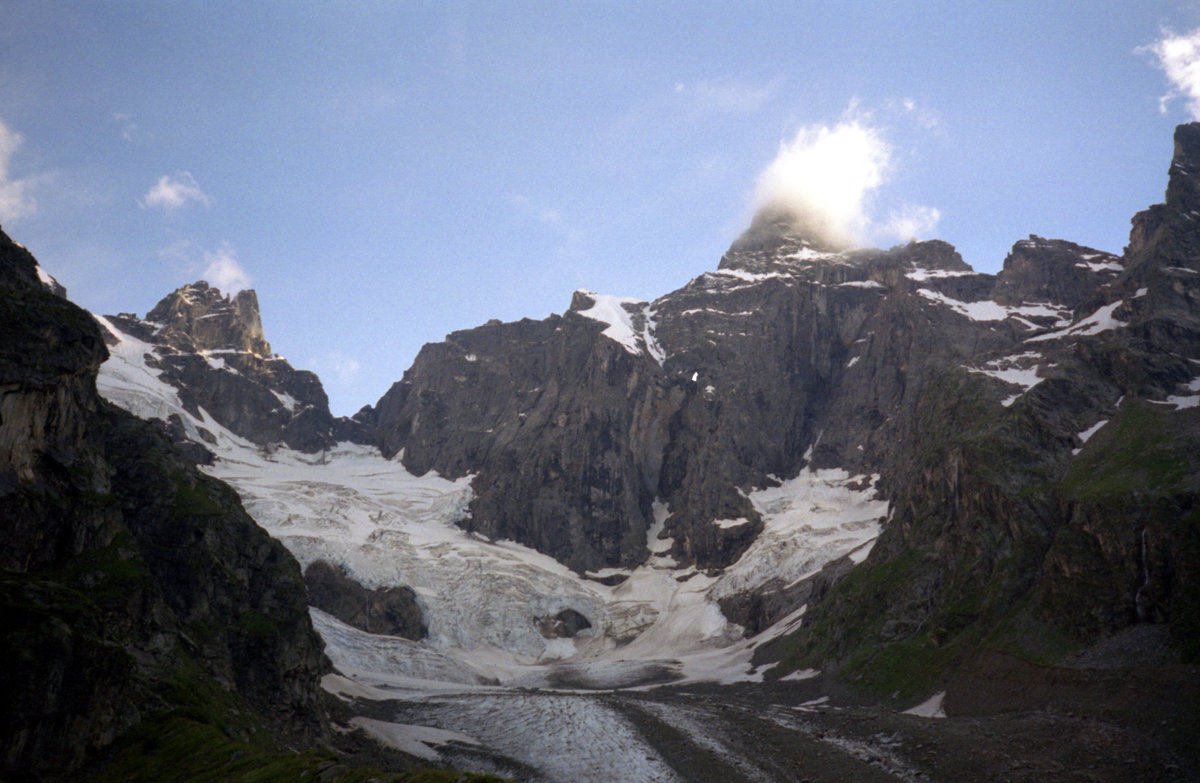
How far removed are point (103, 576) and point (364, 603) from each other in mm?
131311

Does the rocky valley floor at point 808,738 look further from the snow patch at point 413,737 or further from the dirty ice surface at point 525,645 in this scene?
the dirty ice surface at point 525,645

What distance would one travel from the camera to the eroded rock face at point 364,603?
172250mm

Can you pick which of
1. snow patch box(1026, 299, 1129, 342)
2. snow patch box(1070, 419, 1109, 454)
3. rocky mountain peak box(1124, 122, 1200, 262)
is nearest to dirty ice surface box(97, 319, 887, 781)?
snow patch box(1070, 419, 1109, 454)

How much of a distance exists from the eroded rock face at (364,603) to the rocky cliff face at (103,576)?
97.0 m

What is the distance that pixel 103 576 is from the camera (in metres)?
50.6

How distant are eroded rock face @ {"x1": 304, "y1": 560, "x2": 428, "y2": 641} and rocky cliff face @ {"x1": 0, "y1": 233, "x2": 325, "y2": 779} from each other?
318 ft

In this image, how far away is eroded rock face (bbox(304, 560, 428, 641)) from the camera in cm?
17225

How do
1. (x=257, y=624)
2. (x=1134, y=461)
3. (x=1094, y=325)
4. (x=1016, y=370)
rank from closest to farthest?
(x=257, y=624), (x=1134, y=461), (x=1016, y=370), (x=1094, y=325)

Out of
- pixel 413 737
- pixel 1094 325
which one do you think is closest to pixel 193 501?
pixel 413 737

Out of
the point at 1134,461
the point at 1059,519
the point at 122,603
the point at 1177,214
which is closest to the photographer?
the point at 122,603

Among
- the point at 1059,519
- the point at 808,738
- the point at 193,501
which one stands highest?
the point at 1059,519

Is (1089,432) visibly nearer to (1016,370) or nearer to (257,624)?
(1016,370)

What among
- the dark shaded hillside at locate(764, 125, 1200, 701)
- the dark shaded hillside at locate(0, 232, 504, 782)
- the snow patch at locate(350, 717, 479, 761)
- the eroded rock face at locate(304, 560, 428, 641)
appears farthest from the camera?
the eroded rock face at locate(304, 560, 428, 641)

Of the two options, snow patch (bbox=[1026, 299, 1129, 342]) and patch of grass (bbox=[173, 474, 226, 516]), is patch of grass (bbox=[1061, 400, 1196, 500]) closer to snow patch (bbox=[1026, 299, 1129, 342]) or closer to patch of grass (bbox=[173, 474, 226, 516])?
snow patch (bbox=[1026, 299, 1129, 342])
